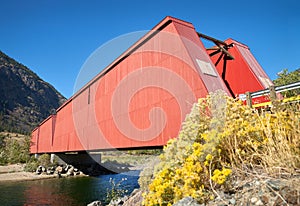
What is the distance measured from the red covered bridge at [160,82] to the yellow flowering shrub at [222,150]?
5.15ft

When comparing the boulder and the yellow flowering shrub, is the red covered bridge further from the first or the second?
the boulder

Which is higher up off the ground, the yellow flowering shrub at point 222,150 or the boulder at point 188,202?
the yellow flowering shrub at point 222,150

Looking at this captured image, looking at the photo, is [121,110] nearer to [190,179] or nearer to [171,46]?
[171,46]

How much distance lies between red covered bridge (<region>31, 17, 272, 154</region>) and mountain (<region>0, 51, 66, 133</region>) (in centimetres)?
10326

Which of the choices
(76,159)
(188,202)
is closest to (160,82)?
(188,202)

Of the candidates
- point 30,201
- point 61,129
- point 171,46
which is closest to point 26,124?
point 61,129

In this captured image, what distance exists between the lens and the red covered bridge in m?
7.50

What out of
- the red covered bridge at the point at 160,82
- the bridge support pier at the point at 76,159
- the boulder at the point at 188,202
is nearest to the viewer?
the boulder at the point at 188,202

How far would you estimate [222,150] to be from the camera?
3598 millimetres

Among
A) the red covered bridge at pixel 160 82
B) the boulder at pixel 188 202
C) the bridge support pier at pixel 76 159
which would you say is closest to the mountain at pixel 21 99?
the bridge support pier at pixel 76 159

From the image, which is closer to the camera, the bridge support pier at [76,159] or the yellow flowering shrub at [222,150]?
the yellow flowering shrub at [222,150]

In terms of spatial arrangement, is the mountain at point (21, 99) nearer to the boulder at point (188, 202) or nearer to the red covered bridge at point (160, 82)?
the red covered bridge at point (160, 82)

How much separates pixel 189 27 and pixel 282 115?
5.96 m

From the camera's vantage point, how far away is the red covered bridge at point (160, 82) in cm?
750
